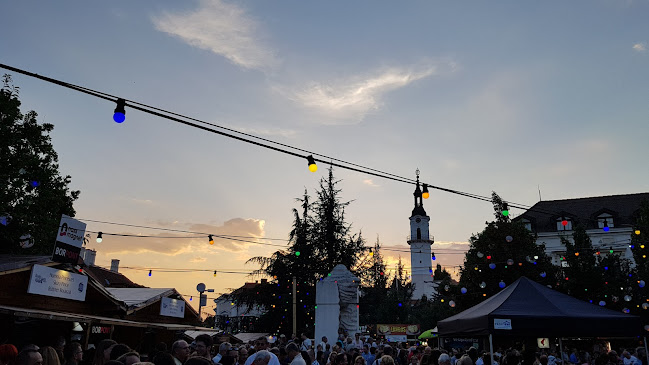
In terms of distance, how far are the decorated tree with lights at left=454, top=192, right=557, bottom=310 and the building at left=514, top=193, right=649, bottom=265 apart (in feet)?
72.2

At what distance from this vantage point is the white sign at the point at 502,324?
10.6m

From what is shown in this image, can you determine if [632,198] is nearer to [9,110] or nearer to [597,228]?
[597,228]

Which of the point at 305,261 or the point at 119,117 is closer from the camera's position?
the point at 119,117

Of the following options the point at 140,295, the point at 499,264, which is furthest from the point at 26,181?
the point at 499,264

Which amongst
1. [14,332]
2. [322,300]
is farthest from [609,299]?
[14,332]

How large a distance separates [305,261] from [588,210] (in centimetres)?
3771

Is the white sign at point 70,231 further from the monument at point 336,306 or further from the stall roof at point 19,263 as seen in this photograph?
the monument at point 336,306

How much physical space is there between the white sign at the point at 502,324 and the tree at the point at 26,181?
1731cm

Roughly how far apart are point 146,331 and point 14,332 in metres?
5.76

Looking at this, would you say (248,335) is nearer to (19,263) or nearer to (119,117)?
(19,263)

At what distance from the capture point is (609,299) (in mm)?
27578

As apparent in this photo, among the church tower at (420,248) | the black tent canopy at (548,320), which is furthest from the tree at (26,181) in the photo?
the church tower at (420,248)

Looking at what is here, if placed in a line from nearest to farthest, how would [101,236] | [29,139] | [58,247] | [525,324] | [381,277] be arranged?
[525,324]
[58,247]
[101,236]
[29,139]
[381,277]

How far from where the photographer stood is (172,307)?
62.5ft
